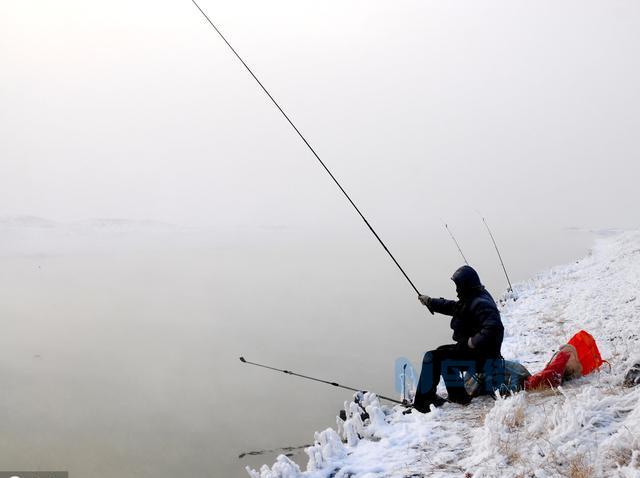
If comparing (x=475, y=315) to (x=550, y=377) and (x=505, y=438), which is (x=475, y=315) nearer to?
(x=550, y=377)

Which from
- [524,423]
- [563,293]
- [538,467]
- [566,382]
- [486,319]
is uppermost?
[563,293]

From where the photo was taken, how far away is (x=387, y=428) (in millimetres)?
5969

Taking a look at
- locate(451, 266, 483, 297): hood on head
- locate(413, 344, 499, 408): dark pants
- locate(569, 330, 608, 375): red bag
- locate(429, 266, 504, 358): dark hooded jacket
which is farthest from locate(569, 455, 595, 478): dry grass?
locate(569, 330, 608, 375): red bag

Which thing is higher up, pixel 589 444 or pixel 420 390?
pixel 420 390

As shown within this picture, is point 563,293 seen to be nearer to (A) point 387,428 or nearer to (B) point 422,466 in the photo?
(A) point 387,428

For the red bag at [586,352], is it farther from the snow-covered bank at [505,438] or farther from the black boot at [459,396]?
the black boot at [459,396]

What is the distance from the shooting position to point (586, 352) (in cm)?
605

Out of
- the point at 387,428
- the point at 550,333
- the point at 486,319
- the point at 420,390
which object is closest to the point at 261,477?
the point at 387,428

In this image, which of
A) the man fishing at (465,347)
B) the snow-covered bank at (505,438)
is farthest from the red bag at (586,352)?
the man fishing at (465,347)

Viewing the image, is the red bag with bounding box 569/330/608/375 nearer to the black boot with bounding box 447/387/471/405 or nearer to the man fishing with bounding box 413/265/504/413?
the man fishing with bounding box 413/265/504/413

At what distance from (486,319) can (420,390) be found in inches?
54.5

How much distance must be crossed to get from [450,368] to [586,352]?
6.35ft

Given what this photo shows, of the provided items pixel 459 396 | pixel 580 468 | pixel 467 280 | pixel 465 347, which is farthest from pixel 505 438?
pixel 467 280

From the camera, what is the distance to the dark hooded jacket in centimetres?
561
